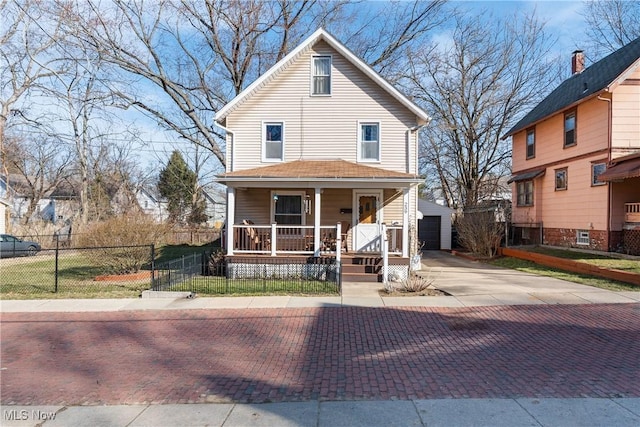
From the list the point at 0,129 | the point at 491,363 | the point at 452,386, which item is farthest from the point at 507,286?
the point at 0,129

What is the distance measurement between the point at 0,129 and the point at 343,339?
34091 millimetres

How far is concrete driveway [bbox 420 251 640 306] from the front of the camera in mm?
9078

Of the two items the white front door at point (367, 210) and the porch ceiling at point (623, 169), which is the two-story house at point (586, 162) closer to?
the porch ceiling at point (623, 169)

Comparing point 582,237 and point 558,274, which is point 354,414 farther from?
point 582,237

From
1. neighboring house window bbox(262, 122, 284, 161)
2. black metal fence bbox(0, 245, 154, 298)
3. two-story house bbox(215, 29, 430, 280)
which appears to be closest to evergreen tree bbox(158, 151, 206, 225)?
black metal fence bbox(0, 245, 154, 298)

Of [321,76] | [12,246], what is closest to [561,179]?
[321,76]

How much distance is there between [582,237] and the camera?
17188mm

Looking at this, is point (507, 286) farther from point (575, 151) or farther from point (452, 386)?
point (575, 151)

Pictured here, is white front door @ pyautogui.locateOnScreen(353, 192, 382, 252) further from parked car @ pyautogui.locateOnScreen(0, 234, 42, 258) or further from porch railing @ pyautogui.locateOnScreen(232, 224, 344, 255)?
parked car @ pyautogui.locateOnScreen(0, 234, 42, 258)

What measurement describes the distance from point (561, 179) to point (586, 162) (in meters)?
2.18

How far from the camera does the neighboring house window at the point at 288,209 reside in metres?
15.3

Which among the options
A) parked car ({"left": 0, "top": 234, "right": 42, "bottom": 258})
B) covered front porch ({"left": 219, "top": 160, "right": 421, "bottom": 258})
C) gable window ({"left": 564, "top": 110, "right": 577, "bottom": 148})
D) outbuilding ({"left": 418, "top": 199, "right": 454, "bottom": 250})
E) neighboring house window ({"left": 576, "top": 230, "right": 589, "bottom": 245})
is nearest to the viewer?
covered front porch ({"left": 219, "top": 160, "right": 421, "bottom": 258})

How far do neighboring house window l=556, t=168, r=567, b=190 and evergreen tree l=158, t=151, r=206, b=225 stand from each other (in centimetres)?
3150

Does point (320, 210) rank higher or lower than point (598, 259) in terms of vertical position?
higher
